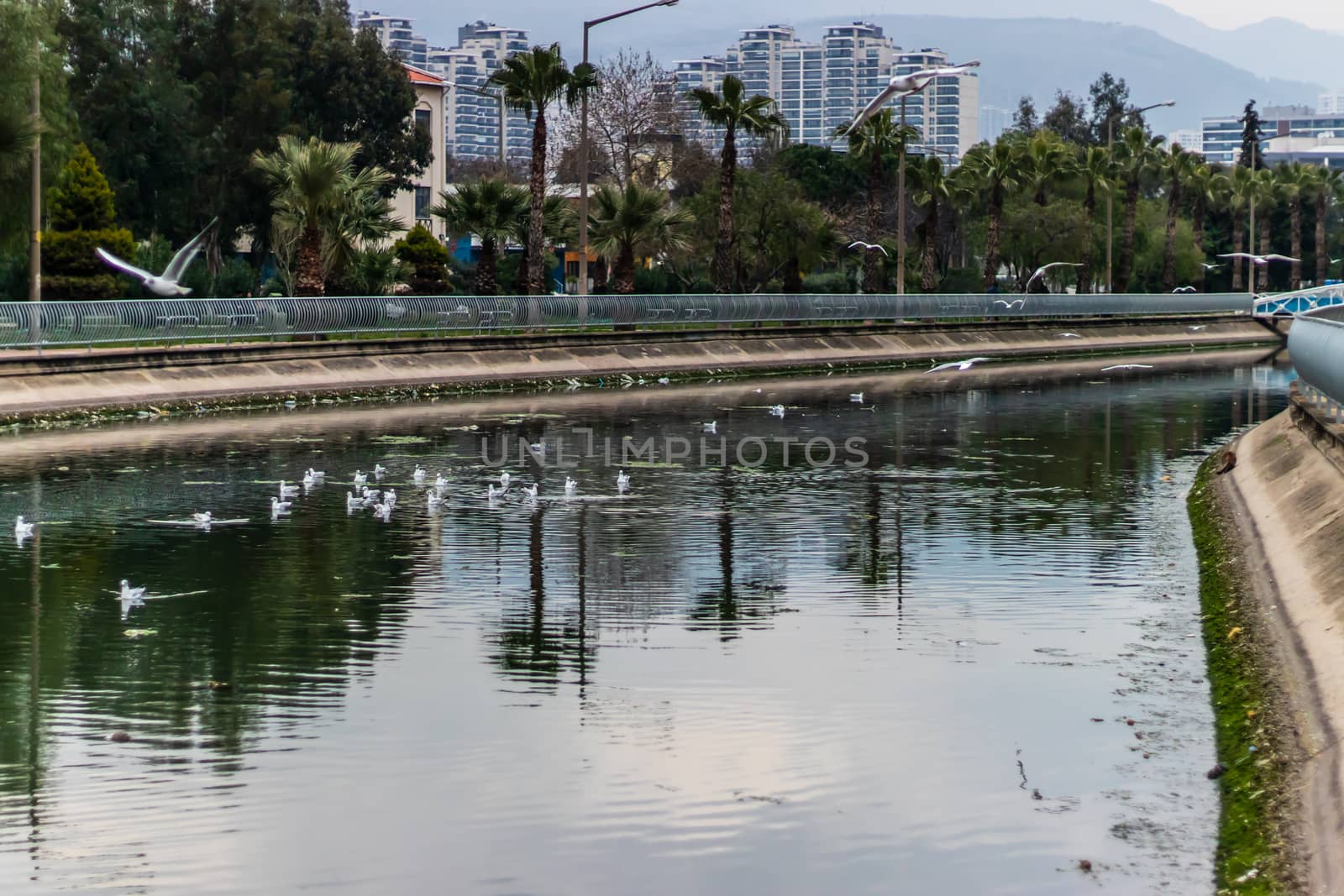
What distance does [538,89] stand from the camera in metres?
49.5

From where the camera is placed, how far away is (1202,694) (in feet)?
36.4

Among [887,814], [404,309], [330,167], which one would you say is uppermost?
[330,167]

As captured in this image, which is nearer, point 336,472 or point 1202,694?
point 1202,694

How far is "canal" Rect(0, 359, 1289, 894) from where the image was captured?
8.00 metres

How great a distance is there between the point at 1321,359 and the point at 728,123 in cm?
3779

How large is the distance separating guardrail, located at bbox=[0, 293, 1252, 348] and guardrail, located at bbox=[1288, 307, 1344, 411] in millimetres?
20585

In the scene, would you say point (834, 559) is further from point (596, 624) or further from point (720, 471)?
point (720, 471)

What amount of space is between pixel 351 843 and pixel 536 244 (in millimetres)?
42670

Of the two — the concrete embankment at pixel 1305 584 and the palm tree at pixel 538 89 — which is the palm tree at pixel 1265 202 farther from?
the concrete embankment at pixel 1305 584

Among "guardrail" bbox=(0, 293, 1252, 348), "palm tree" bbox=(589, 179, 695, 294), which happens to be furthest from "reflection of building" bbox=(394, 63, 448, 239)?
"guardrail" bbox=(0, 293, 1252, 348)

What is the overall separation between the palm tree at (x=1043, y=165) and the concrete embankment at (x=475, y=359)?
17751 mm

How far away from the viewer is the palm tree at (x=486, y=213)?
5228cm

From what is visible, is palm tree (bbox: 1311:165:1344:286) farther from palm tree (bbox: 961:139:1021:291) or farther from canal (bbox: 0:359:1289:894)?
canal (bbox: 0:359:1289:894)

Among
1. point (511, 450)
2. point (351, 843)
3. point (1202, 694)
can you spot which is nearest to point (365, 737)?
point (351, 843)
